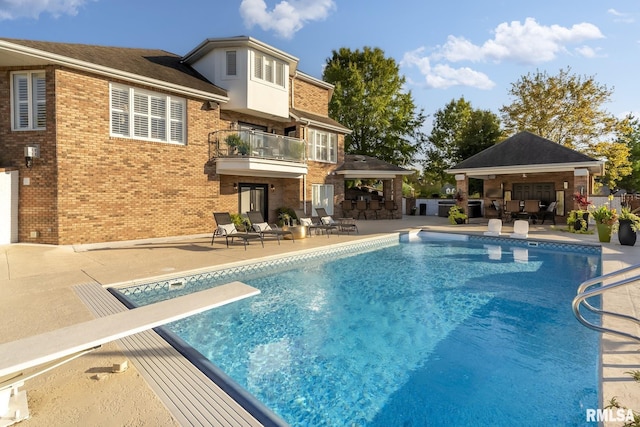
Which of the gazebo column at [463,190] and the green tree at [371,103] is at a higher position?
the green tree at [371,103]

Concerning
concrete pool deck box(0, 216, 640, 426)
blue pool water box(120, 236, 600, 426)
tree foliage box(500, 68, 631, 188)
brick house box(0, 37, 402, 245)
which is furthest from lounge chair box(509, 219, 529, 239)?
tree foliage box(500, 68, 631, 188)

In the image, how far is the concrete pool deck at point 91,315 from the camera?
8.90 feet

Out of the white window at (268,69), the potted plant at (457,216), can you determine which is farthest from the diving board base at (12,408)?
the potted plant at (457,216)

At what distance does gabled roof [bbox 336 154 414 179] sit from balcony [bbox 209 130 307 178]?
6623mm

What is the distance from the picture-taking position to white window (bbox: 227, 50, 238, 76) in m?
15.1

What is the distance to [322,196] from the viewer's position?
20.5 meters

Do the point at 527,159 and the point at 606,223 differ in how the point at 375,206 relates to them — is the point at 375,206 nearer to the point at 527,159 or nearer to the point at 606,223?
the point at 527,159

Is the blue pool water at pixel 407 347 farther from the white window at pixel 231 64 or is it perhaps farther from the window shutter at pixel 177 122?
the white window at pixel 231 64

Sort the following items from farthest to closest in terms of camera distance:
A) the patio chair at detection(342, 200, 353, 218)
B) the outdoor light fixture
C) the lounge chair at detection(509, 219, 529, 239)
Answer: the patio chair at detection(342, 200, 353, 218)
the lounge chair at detection(509, 219, 529, 239)
the outdoor light fixture

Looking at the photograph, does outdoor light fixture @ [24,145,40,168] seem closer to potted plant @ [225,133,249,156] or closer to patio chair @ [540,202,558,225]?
potted plant @ [225,133,249,156]

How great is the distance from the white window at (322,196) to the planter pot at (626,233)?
13333mm

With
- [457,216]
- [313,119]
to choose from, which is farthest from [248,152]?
[457,216]

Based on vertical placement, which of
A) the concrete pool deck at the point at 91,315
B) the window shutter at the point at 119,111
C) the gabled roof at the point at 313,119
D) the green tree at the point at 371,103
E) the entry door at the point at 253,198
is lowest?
the concrete pool deck at the point at 91,315

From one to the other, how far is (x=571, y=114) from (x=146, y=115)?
34.1 m
